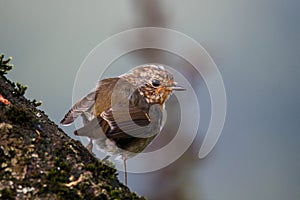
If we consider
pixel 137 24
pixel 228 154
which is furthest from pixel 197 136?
pixel 228 154

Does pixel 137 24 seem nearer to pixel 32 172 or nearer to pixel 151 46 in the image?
pixel 151 46

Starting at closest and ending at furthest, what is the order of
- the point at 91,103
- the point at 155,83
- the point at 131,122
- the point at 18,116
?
A: the point at 18,116 → the point at 131,122 → the point at 91,103 → the point at 155,83

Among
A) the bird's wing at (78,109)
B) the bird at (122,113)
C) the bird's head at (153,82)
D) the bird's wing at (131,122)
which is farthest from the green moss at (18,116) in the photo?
the bird's head at (153,82)

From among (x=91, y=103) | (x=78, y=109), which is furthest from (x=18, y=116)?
(x=91, y=103)

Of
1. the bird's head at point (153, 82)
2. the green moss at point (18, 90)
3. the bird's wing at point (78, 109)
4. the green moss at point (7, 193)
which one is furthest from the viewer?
the bird's head at point (153, 82)

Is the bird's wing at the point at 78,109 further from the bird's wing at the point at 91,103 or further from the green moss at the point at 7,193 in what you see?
the green moss at the point at 7,193

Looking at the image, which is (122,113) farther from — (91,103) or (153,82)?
(153,82)
